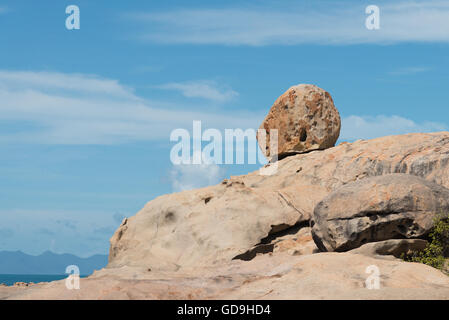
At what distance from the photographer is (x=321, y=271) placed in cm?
1338

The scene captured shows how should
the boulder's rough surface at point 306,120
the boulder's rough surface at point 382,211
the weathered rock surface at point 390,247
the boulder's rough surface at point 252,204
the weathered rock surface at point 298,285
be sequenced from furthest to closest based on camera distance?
1. the boulder's rough surface at point 306,120
2. the boulder's rough surface at point 252,204
3. the boulder's rough surface at point 382,211
4. the weathered rock surface at point 390,247
5. the weathered rock surface at point 298,285

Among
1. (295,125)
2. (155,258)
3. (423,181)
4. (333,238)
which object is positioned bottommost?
(155,258)

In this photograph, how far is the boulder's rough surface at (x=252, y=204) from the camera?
20.5m

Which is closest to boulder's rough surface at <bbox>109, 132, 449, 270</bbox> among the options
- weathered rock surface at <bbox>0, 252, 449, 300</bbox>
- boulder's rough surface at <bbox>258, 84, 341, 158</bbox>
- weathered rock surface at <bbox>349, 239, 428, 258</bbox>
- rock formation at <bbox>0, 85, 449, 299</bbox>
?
rock formation at <bbox>0, 85, 449, 299</bbox>

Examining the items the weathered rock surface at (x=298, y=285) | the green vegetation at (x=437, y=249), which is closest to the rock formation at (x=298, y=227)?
the weathered rock surface at (x=298, y=285)

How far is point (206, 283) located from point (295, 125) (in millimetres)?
14168

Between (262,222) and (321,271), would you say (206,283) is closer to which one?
(321,271)

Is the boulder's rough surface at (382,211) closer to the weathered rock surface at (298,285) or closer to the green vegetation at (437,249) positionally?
the green vegetation at (437,249)

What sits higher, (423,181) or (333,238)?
(423,181)

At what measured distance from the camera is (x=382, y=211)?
16.3 m

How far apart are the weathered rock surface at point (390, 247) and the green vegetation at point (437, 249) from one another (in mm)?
193

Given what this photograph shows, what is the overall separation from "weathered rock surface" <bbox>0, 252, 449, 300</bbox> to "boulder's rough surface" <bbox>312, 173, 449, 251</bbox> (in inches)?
80.0

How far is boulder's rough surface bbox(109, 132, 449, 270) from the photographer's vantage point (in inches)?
806
